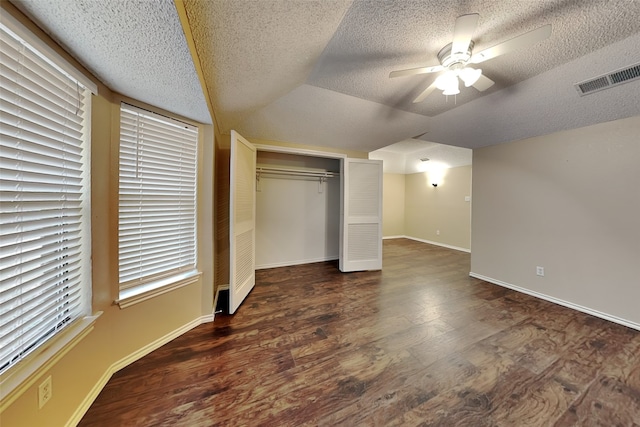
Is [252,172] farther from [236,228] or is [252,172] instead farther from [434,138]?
[434,138]

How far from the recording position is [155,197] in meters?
1.75

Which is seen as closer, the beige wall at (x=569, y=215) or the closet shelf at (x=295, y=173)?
the beige wall at (x=569, y=215)

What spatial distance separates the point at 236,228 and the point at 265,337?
113cm

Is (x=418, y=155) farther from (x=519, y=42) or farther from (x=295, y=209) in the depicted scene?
(x=519, y=42)

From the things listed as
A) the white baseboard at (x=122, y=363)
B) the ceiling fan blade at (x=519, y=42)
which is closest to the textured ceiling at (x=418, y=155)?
the ceiling fan blade at (x=519, y=42)

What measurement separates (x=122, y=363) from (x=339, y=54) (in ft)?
9.37

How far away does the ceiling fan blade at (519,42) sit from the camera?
1119 millimetres

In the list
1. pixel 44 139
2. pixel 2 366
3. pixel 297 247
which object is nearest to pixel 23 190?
pixel 44 139

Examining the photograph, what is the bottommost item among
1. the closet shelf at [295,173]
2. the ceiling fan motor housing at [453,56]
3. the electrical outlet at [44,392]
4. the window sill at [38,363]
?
the electrical outlet at [44,392]

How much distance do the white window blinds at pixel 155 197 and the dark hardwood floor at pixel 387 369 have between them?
2.39 ft

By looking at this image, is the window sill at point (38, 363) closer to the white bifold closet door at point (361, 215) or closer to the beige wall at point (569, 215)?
the white bifold closet door at point (361, 215)

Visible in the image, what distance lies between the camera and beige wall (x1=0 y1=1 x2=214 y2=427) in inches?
39.4

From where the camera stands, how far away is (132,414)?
3.99 ft

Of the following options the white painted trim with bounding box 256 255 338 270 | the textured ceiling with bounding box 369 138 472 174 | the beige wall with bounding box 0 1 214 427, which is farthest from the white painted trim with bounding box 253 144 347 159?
the white painted trim with bounding box 256 255 338 270
